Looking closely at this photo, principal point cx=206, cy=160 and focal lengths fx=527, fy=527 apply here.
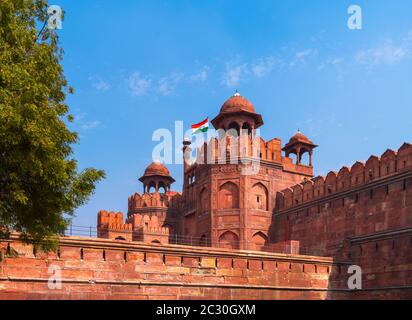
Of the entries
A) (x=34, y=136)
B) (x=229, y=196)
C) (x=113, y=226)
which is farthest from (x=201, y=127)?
(x=34, y=136)

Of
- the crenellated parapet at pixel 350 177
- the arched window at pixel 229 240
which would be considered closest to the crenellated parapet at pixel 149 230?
the arched window at pixel 229 240

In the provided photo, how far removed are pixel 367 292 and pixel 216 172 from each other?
10.5 m

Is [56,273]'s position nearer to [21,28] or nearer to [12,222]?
[12,222]

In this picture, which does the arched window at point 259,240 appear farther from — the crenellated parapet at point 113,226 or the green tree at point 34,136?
the green tree at point 34,136

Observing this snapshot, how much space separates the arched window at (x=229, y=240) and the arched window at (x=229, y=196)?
1.44m

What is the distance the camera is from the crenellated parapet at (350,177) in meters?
21.6

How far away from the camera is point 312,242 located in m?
25.9

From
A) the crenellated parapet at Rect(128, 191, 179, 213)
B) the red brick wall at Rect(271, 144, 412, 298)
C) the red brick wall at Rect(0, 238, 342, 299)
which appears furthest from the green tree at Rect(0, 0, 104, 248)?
the crenellated parapet at Rect(128, 191, 179, 213)

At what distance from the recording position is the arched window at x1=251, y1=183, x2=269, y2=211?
28359 mm

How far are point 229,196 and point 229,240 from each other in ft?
7.72

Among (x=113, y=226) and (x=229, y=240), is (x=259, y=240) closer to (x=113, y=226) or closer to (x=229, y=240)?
(x=229, y=240)

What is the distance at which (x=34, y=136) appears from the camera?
377 inches

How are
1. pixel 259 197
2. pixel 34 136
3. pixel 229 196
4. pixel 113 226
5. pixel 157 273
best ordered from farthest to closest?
pixel 113 226 → pixel 259 197 → pixel 229 196 → pixel 157 273 → pixel 34 136

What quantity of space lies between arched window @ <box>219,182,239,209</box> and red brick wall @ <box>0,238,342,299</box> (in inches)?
281
